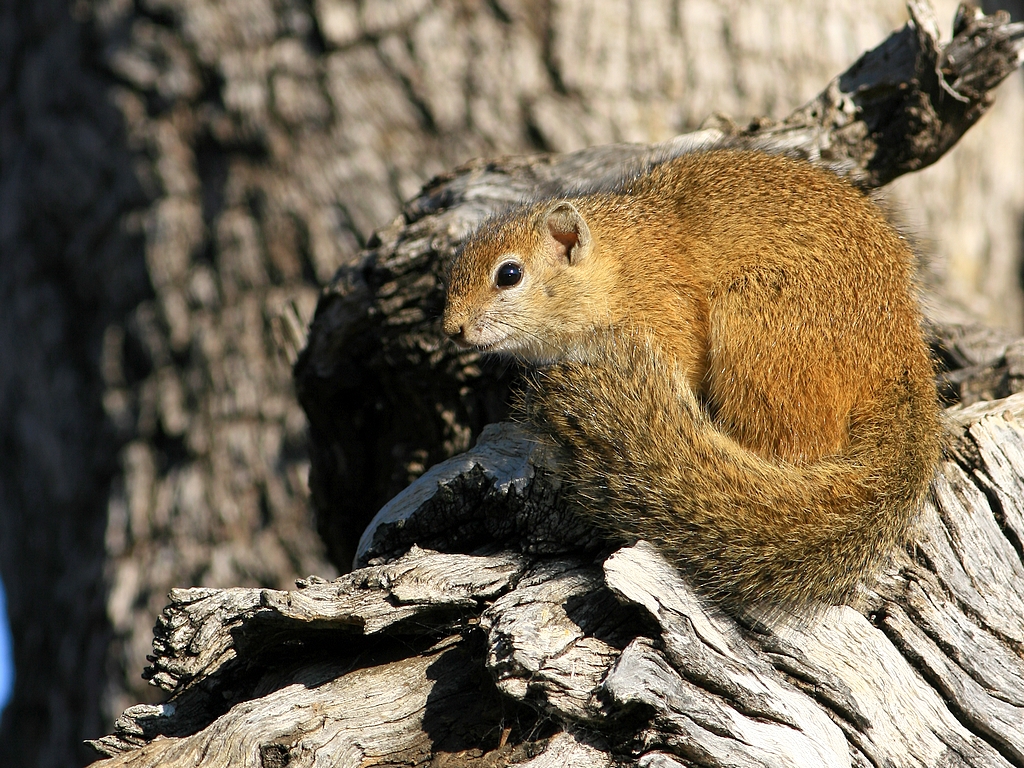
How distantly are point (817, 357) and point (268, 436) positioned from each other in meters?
3.04

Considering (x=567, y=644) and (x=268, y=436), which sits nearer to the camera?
(x=567, y=644)

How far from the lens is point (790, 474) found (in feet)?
7.79

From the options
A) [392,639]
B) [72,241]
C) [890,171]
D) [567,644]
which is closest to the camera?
[567,644]

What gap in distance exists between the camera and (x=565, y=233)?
11.3 ft

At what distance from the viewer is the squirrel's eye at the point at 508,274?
3.34 m

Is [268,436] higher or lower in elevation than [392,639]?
higher

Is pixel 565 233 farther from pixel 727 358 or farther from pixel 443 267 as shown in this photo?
pixel 727 358

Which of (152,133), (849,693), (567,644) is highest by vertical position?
(152,133)

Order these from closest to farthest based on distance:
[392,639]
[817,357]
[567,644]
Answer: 1. [567,644]
2. [392,639]
3. [817,357]

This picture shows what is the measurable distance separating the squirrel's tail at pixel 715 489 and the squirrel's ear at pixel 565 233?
0.99 m

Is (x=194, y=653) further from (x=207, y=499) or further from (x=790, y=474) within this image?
(x=207, y=499)

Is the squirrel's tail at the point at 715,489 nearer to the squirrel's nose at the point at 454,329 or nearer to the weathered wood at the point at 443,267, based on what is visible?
the squirrel's nose at the point at 454,329

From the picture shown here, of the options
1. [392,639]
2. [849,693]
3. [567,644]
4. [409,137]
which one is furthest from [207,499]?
[849,693]

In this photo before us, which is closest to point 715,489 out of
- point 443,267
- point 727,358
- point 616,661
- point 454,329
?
point 616,661
